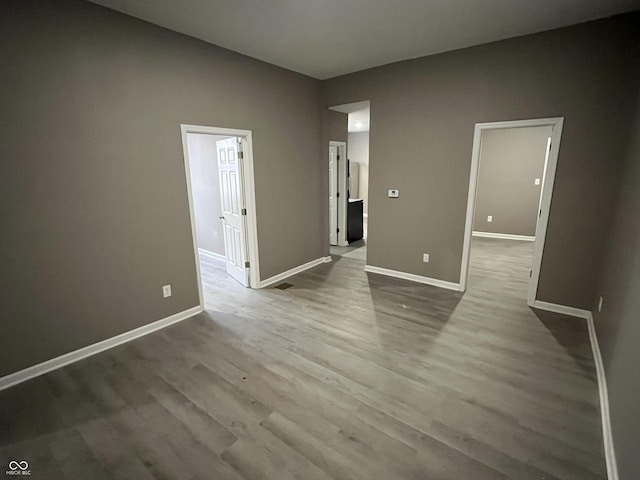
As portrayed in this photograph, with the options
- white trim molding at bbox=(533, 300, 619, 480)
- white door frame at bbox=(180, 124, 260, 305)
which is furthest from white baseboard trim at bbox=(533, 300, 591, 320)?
white door frame at bbox=(180, 124, 260, 305)

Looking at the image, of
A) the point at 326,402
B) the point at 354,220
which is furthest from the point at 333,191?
the point at 326,402

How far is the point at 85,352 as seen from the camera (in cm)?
263

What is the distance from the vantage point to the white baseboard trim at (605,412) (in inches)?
62.1

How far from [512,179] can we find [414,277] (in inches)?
161

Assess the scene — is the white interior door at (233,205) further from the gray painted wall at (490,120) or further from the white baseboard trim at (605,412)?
the white baseboard trim at (605,412)

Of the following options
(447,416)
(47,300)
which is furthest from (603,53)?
(47,300)

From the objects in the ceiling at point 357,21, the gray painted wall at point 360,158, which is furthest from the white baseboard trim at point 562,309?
the gray painted wall at point 360,158

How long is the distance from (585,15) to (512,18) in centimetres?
62

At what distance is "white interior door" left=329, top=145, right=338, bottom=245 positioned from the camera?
18.9 ft

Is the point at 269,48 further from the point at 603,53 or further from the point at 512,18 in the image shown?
the point at 603,53

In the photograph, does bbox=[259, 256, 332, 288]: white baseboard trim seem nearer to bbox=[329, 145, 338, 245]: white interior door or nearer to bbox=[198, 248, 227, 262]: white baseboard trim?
bbox=[329, 145, 338, 245]: white interior door

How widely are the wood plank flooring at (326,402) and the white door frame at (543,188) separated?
57 centimetres

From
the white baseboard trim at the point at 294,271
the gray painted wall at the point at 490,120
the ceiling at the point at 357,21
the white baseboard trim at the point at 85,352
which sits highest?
the ceiling at the point at 357,21

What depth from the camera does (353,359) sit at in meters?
2.56
